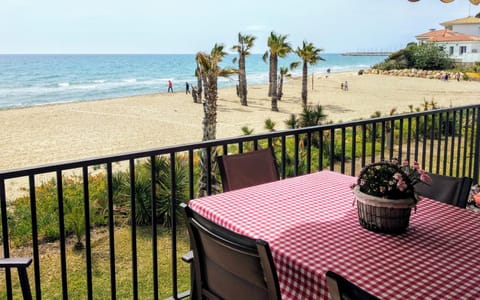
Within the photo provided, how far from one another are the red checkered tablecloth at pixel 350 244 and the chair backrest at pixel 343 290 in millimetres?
388

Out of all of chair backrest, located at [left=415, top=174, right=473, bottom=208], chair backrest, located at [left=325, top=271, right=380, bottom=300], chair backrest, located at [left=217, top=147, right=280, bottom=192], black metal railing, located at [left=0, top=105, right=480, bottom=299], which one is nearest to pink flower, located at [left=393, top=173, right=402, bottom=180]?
chair backrest, located at [left=415, top=174, right=473, bottom=208]

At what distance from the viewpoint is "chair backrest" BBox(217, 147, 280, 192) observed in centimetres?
271

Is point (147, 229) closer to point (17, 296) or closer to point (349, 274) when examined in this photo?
point (17, 296)

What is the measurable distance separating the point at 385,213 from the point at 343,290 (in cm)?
82

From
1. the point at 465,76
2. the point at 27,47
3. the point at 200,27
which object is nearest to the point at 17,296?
the point at 465,76

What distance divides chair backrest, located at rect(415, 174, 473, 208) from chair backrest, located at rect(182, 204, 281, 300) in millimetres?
1063

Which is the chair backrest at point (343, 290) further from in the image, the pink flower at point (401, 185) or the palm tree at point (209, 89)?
the palm tree at point (209, 89)

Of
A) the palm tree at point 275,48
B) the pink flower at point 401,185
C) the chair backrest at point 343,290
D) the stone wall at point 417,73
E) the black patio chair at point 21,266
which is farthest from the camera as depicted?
the stone wall at point 417,73

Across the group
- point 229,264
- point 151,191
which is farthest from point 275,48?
point 229,264

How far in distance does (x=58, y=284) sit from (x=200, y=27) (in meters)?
78.8

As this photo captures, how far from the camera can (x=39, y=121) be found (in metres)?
26.1

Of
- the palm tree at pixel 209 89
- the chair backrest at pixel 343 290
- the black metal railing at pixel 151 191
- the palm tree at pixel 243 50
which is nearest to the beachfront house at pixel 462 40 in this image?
the palm tree at pixel 243 50

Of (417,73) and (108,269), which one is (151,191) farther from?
(417,73)

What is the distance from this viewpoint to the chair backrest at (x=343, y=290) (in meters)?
0.98
